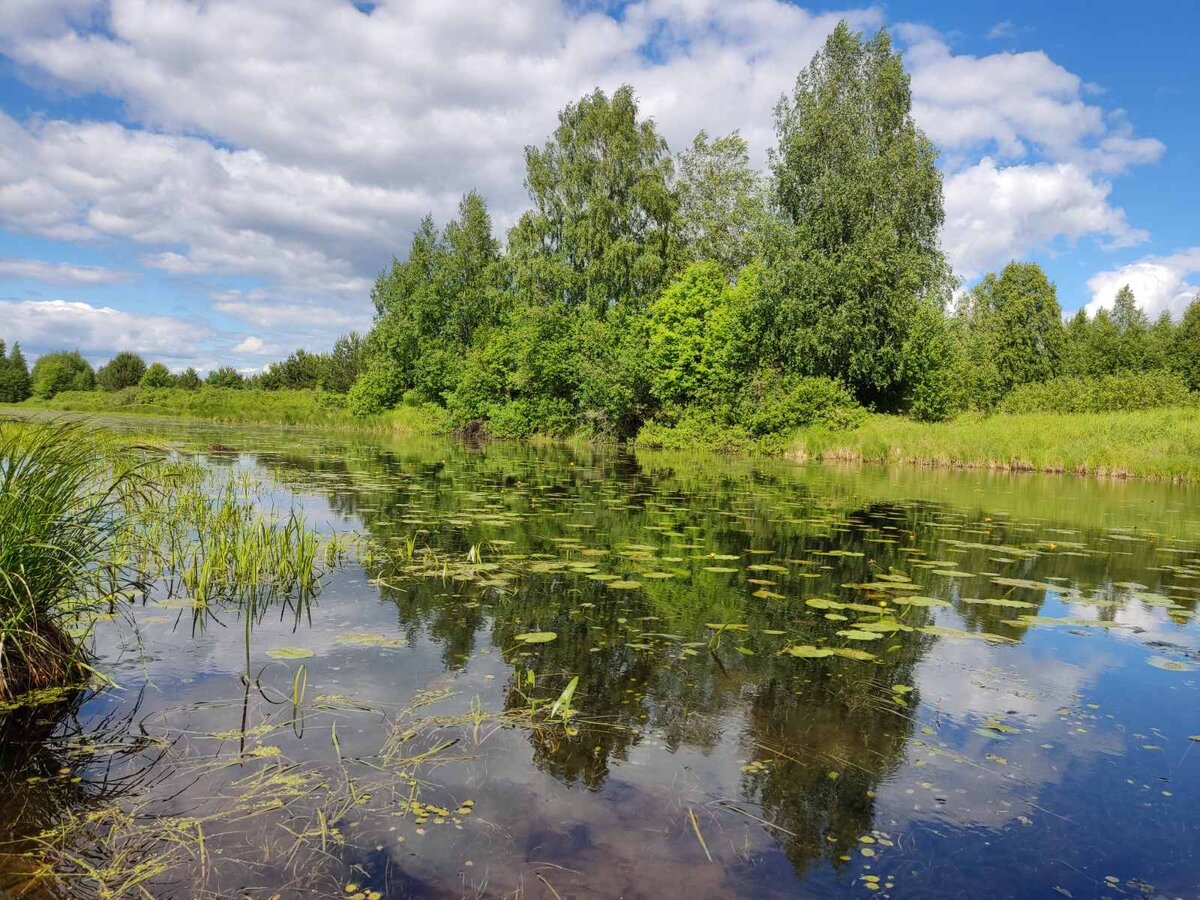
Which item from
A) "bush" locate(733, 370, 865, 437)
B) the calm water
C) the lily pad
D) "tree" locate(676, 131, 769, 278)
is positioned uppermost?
"tree" locate(676, 131, 769, 278)

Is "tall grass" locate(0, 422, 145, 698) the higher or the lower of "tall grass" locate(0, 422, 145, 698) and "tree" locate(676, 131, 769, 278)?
the lower

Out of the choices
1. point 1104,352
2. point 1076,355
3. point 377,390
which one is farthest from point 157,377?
point 1104,352

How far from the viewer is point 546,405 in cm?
4028

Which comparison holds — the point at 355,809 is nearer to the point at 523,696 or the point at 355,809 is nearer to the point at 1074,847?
the point at 523,696

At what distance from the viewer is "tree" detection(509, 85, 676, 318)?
121ft

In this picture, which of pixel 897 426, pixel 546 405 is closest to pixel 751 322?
pixel 897 426

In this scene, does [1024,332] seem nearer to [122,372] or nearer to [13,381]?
[122,372]

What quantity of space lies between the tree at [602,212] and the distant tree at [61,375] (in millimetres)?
58733

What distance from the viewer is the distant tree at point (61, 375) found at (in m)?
70.4

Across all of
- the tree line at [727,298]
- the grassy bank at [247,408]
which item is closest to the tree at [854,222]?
the tree line at [727,298]

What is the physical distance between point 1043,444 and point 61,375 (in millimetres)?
85143

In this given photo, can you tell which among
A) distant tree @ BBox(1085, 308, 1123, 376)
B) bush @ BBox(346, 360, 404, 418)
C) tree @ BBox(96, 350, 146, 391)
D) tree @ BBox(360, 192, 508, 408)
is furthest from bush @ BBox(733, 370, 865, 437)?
tree @ BBox(96, 350, 146, 391)

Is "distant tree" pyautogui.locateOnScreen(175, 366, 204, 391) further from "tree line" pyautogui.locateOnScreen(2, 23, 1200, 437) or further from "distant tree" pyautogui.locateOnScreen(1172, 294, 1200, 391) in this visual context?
"distant tree" pyautogui.locateOnScreen(1172, 294, 1200, 391)

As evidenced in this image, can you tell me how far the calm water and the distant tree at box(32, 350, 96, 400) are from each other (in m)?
81.7
